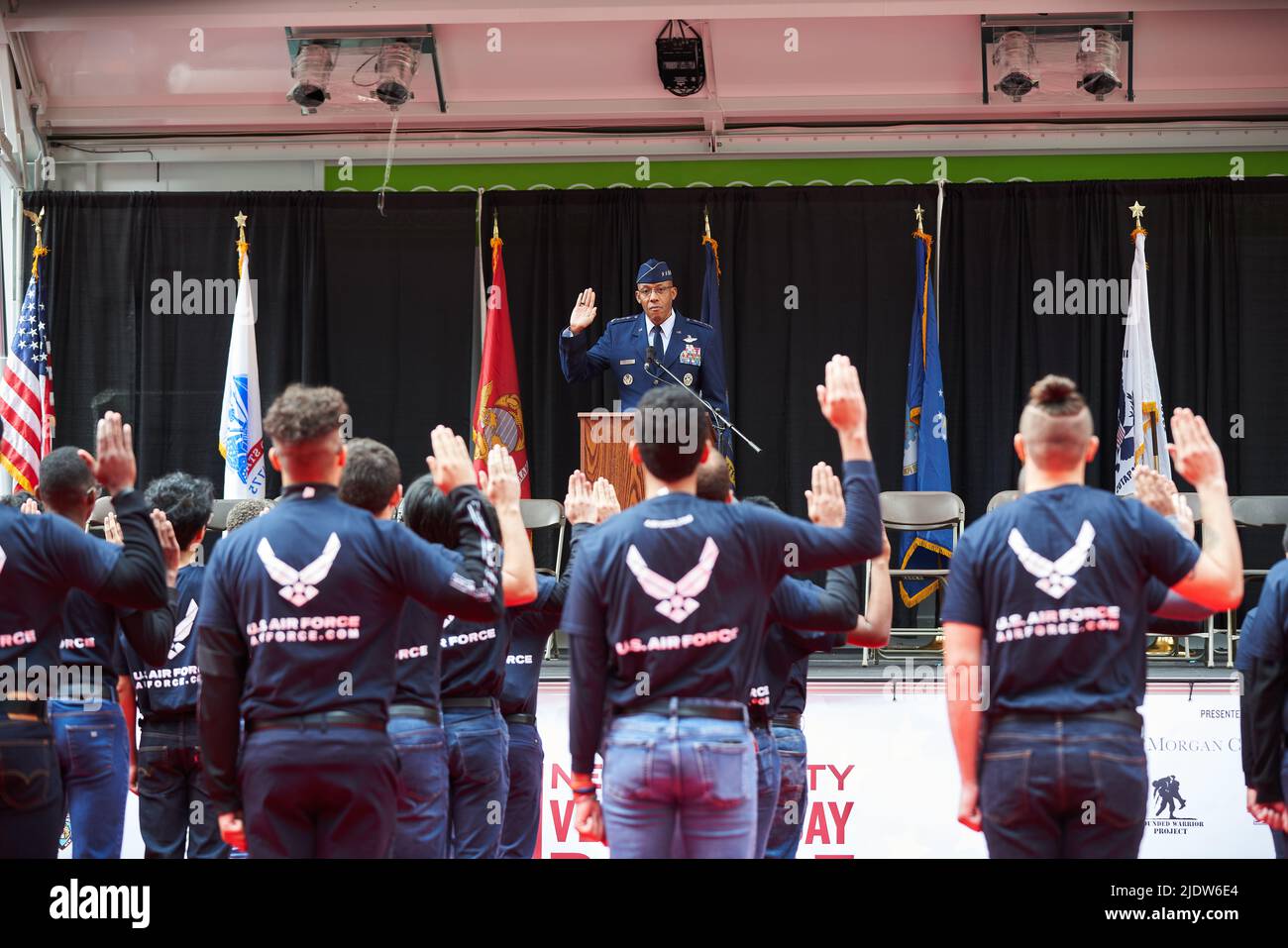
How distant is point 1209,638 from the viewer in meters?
7.63

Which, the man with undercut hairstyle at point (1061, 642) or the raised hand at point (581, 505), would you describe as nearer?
the man with undercut hairstyle at point (1061, 642)

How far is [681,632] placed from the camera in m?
3.23

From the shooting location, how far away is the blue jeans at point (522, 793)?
483 cm

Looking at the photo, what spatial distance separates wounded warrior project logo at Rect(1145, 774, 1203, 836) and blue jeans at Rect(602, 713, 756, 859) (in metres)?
4.02

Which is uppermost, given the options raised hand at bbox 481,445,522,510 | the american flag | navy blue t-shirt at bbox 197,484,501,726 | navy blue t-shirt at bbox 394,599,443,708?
the american flag

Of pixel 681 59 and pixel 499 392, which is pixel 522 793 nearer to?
pixel 499 392

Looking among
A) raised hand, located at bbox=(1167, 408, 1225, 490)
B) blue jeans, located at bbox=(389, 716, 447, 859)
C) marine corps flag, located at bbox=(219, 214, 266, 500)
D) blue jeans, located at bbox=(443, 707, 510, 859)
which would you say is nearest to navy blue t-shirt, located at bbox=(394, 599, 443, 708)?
blue jeans, located at bbox=(389, 716, 447, 859)

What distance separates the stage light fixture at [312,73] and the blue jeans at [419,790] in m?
6.47

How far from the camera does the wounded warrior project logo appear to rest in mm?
6469

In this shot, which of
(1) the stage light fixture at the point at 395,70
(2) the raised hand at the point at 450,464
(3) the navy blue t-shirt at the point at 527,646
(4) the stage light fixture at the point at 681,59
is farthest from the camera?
(4) the stage light fixture at the point at 681,59

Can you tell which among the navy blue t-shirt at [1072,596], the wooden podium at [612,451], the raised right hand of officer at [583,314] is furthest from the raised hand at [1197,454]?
the raised right hand of officer at [583,314]

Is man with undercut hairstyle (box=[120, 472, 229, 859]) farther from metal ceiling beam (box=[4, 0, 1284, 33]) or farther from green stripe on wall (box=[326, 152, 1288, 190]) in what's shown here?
green stripe on wall (box=[326, 152, 1288, 190])

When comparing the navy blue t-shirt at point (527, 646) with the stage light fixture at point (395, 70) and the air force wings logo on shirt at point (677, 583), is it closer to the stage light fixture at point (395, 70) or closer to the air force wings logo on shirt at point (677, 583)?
the air force wings logo on shirt at point (677, 583)

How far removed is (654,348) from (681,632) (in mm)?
5543
